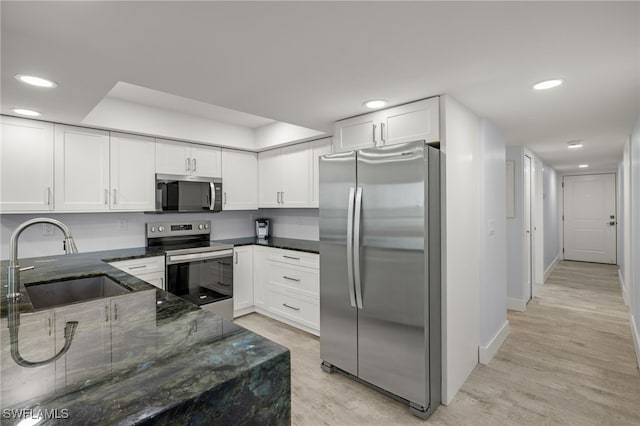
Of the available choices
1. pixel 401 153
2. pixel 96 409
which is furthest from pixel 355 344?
pixel 96 409

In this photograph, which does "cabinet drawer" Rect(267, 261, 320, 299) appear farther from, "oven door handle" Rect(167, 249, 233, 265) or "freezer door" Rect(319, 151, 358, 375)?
"freezer door" Rect(319, 151, 358, 375)

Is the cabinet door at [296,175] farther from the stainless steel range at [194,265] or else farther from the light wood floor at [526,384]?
the light wood floor at [526,384]

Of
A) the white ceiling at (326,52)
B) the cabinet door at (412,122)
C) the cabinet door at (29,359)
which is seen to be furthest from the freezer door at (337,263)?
the cabinet door at (29,359)

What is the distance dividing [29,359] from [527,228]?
541 centimetres

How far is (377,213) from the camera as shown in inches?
92.6

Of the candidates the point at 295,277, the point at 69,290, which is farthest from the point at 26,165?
the point at 295,277

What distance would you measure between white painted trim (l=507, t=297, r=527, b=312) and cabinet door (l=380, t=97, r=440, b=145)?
3.24 metres

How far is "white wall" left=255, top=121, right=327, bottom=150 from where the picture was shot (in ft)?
12.4

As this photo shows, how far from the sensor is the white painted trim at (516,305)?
4348 mm

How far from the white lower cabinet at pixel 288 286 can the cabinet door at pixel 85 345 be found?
2.24 metres

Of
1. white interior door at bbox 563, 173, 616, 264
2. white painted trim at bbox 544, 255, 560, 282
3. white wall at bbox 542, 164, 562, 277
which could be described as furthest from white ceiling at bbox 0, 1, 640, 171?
white interior door at bbox 563, 173, 616, 264

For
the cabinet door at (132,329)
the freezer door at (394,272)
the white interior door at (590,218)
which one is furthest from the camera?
the white interior door at (590,218)

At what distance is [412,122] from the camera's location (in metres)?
2.41

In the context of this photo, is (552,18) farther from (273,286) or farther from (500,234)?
(273,286)
